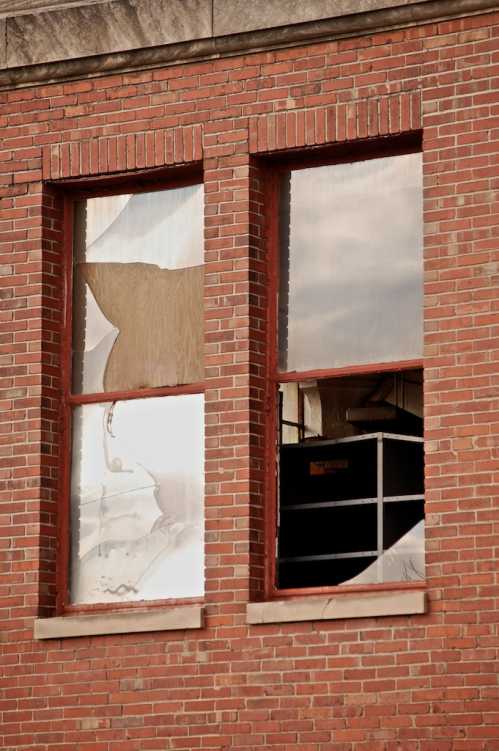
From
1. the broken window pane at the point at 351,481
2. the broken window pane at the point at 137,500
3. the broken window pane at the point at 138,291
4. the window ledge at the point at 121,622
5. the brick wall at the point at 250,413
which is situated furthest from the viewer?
the broken window pane at the point at 138,291

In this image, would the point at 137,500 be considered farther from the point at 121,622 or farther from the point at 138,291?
the point at 138,291

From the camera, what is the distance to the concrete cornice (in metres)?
13.1

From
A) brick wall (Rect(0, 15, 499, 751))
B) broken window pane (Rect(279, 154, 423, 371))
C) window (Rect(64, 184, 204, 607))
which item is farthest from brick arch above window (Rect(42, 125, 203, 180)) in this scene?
broken window pane (Rect(279, 154, 423, 371))

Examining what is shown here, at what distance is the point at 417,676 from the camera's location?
1233 cm

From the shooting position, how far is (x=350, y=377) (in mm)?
13289

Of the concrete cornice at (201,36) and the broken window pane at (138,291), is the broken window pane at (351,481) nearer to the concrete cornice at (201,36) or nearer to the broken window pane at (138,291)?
the broken window pane at (138,291)

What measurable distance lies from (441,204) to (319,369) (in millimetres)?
1433

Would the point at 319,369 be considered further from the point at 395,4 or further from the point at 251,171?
the point at 395,4

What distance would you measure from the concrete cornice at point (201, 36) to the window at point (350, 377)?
35.7 inches

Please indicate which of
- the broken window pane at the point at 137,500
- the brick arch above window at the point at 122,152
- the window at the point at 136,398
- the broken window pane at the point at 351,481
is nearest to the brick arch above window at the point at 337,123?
the brick arch above window at the point at 122,152

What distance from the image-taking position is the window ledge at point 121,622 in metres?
13.1

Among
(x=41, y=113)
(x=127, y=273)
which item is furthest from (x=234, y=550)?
(x=41, y=113)

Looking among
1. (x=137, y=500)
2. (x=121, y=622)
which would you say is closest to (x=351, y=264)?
(x=137, y=500)

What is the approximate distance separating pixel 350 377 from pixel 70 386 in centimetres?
217
